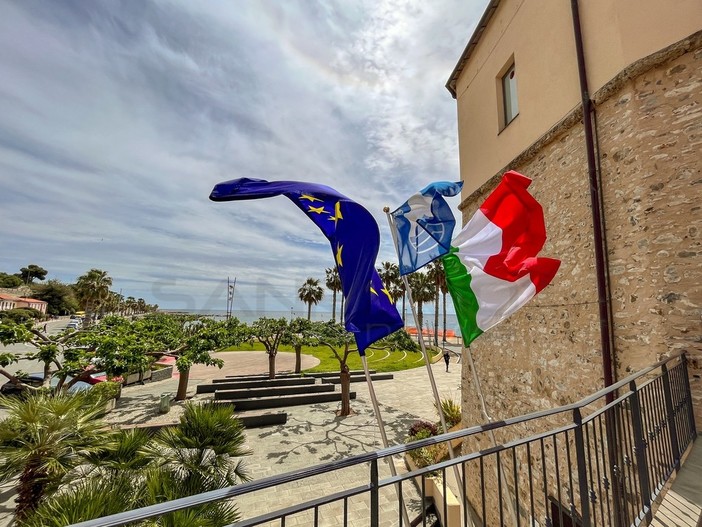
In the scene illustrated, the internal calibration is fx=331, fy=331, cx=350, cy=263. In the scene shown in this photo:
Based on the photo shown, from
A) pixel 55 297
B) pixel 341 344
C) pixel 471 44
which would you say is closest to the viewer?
pixel 471 44

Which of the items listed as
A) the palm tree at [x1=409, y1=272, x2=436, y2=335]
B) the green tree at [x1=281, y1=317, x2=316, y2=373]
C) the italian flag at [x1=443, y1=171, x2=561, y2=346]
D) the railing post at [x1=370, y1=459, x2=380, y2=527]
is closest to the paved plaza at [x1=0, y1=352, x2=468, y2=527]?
the green tree at [x1=281, y1=317, x2=316, y2=373]

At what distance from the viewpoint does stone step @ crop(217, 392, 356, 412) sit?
16234mm

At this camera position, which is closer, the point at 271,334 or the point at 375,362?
the point at 271,334

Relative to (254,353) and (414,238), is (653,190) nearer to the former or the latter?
(414,238)

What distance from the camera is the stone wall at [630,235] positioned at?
4.41 metres

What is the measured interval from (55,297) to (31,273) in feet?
62.4

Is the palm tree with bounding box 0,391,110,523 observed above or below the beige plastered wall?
below

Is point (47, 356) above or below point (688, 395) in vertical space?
below

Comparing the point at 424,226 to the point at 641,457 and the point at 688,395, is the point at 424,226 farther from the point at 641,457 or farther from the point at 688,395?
the point at 688,395

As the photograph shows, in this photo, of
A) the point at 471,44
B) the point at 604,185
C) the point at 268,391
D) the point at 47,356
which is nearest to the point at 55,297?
the point at 268,391

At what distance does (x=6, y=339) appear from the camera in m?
8.98

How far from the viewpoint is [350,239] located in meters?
4.50

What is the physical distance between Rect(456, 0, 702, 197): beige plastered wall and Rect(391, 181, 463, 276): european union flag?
10.3 feet

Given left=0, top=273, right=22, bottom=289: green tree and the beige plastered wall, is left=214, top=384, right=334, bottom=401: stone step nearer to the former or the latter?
the beige plastered wall
